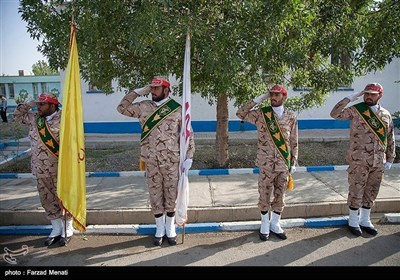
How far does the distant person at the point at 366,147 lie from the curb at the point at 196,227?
46cm

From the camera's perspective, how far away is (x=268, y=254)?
3.84 m

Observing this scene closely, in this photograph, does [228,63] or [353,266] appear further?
[228,63]

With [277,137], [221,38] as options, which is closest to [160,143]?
[277,137]

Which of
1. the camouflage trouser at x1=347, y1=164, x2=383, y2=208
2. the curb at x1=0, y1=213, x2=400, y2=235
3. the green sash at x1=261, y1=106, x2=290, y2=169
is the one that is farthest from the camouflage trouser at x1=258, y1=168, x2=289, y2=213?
the camouflage trouser at x1=347, y1=164, x2=383, y2=208

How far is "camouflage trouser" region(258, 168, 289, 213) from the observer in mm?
4109

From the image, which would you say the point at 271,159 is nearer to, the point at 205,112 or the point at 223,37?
the point at 223,37

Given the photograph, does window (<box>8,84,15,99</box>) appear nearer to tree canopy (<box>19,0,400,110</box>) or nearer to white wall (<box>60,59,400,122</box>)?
white wall (<box>60,59,400,122</box>)

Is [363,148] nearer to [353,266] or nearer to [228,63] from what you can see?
[353,266]

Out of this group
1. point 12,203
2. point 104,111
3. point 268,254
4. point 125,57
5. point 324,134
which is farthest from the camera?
point 104,111

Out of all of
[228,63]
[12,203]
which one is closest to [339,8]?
[228,63]

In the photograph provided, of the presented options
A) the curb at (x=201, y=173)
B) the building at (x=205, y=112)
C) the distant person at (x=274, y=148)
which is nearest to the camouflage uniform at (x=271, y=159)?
the distant person at (x=274, y=148)

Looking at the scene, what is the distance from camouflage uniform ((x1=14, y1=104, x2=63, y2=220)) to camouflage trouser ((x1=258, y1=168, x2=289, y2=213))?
2.70 metres

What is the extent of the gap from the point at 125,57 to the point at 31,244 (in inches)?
132

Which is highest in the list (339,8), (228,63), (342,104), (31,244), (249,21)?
(339,8)
